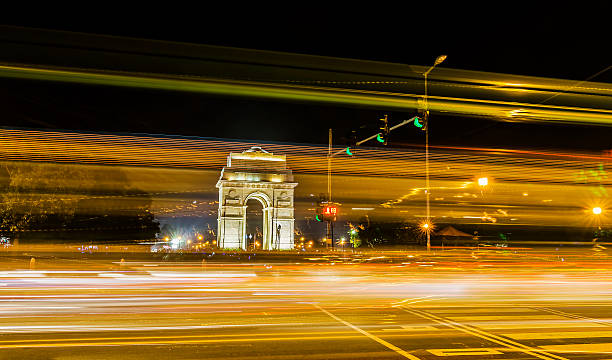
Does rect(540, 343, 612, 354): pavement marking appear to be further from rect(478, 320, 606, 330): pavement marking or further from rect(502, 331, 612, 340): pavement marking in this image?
rect(478, 320, 606, 330): pavement marking

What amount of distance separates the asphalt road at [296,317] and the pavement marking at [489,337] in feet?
0.06

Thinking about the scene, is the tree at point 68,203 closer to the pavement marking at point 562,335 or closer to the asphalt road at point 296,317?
the asphalt road at point 296,317

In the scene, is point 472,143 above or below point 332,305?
above

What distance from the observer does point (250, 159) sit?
4397cm

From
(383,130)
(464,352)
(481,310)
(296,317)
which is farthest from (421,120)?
(464,352)

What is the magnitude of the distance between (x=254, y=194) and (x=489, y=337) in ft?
127

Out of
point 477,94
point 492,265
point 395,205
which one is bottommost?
point 492,265

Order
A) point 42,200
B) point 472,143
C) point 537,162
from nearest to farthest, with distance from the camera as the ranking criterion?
point 537,162
point 472,143
point 42,200

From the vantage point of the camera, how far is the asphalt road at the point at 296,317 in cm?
550

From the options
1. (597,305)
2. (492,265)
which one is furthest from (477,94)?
(492,265)

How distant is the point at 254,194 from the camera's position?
4441 cm

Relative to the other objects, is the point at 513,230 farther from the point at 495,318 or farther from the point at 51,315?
the point at 51,315

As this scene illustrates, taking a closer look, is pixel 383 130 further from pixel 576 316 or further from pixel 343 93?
pixel 576 316

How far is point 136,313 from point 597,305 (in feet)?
28.8
